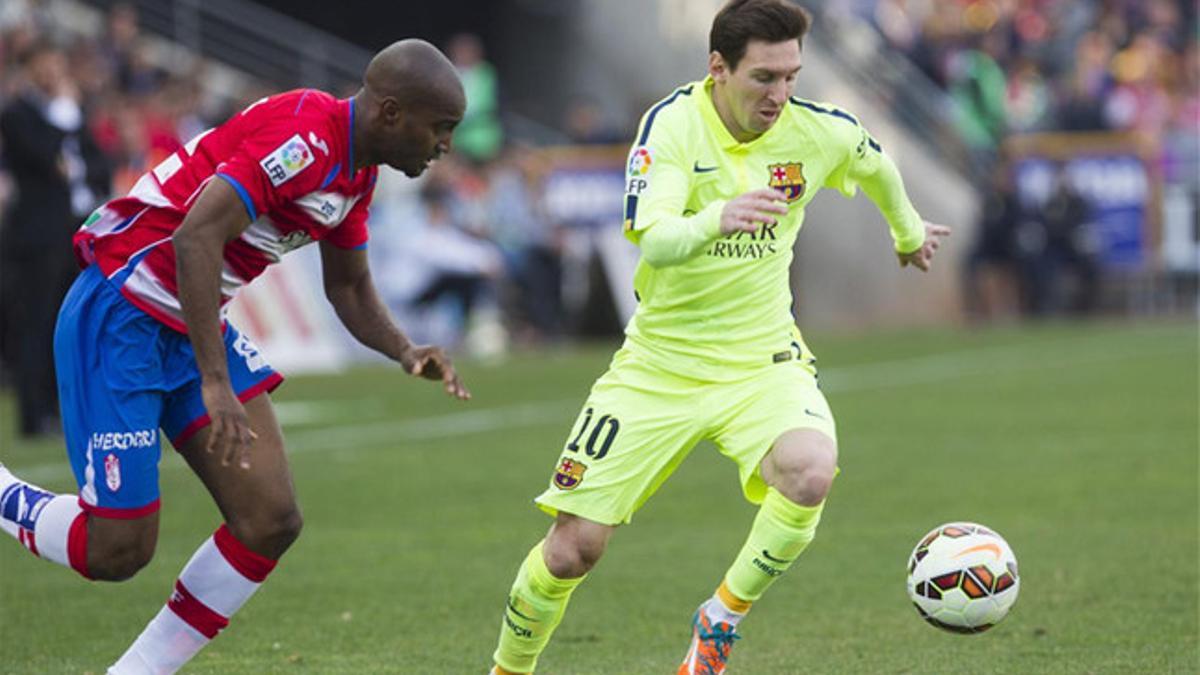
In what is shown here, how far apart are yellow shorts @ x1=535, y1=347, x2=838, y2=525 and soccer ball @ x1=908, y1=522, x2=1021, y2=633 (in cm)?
66

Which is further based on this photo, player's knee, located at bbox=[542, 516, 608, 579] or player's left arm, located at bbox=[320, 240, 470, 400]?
player's left arm, located at bbox=[320, 240, 470, 400]

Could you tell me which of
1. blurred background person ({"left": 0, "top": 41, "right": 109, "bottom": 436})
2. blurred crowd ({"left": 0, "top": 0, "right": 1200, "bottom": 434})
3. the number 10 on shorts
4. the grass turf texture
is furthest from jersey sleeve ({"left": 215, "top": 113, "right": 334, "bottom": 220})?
blurred background person ({"left": 0, "top": 41, "right": 109, "bottom": 436})

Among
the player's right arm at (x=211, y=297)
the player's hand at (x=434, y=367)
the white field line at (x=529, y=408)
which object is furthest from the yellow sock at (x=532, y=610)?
the white field line at (x=529, y=408)

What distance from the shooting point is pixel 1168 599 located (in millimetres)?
8695

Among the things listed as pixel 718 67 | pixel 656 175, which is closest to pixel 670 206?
pixel 656 175

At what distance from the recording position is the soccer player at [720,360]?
267 inches

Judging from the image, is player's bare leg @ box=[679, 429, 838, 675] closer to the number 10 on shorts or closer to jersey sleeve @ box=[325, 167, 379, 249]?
the number 10 on shorts

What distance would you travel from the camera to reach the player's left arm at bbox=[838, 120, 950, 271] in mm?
7199

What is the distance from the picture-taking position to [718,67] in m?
6.94

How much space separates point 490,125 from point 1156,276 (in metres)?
9.89

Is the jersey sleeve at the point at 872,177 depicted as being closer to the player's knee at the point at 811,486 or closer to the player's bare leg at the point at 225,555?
the player's knee at the point at 811,486

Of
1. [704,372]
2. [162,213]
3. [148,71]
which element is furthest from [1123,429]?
[148,71]

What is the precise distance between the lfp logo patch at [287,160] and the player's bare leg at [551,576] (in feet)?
4.70

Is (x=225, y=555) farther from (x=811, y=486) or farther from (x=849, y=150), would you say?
(x=849, y=150)
